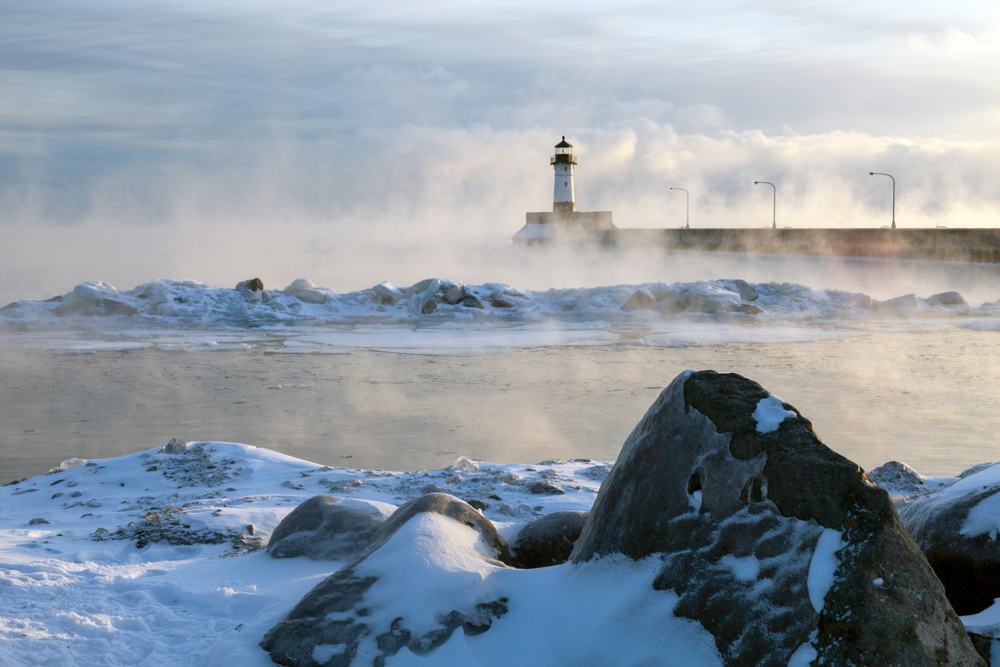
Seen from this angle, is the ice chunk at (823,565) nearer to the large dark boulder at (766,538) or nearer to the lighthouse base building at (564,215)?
the large dark boulder at (766,538)

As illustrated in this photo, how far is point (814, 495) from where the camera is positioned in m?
2.85

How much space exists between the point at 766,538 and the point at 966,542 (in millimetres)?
1319

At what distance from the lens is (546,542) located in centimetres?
436

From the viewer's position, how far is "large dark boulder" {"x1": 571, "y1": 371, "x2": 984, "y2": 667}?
103 inches

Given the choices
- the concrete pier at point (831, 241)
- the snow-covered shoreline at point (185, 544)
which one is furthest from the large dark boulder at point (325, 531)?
the concrete pier at point (831, 241)

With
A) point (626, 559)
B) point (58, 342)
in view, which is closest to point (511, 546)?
point (626, 559)

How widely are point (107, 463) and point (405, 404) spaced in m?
4.21

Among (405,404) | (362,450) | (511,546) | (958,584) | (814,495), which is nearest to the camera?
(814,495)

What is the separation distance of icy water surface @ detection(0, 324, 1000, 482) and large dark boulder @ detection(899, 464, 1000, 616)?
3905mm

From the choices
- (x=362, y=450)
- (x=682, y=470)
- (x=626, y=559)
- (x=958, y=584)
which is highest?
(x=682, y=470)

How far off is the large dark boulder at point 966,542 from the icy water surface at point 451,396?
3905 millimetres

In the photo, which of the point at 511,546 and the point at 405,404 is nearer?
the point at 511,546

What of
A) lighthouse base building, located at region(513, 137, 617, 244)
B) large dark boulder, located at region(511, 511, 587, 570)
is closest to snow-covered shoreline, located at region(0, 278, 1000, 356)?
large dark boulder, located at region(511, 511, 587, 570)

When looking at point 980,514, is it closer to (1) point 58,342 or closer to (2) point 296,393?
(2) point 296,393
